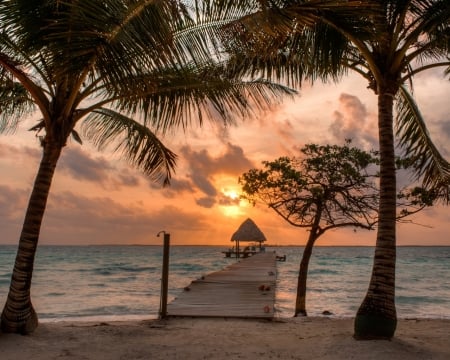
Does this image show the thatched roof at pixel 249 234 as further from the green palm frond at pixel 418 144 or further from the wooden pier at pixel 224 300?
the green palm frond at pixel 418 144

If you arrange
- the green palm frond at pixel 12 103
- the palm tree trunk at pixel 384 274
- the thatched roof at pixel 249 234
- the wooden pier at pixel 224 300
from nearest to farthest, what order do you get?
the palm tree trunk at pixel 384 274 < the green palm frond at pixel 12 103 < the wooden pier at pixel 224 300 < the thatched roof at pixel 249 234

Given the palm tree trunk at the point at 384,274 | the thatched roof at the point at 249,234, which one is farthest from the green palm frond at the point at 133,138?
the thatched roof at the point at 249,234

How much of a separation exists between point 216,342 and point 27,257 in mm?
3084

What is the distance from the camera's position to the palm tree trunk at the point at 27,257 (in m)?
6.77

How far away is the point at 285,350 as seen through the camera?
6367 millimetres

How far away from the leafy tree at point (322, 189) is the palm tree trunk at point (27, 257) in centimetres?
697

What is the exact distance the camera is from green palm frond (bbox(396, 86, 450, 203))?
8.66 m

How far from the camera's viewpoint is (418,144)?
8.78 meters

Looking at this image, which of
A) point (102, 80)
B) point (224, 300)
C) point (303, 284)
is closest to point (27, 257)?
point (102, 80)

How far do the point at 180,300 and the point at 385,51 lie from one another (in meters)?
7.22

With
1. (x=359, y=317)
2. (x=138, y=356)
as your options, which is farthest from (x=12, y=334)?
(x=359, y=317)

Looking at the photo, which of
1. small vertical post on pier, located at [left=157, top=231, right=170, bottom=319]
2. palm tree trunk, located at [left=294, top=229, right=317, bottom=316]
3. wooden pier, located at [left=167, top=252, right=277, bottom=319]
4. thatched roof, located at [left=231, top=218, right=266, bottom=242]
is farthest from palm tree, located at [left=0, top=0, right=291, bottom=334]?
thatched roof, located at [left=231, top=218, right=266, bottom=242]

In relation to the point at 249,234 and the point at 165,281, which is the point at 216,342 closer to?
the point at 165,281

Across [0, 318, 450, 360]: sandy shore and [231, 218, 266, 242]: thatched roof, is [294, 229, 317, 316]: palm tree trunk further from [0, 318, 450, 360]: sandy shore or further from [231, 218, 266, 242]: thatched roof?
[231, 218, 266, 242]: thatched roof
